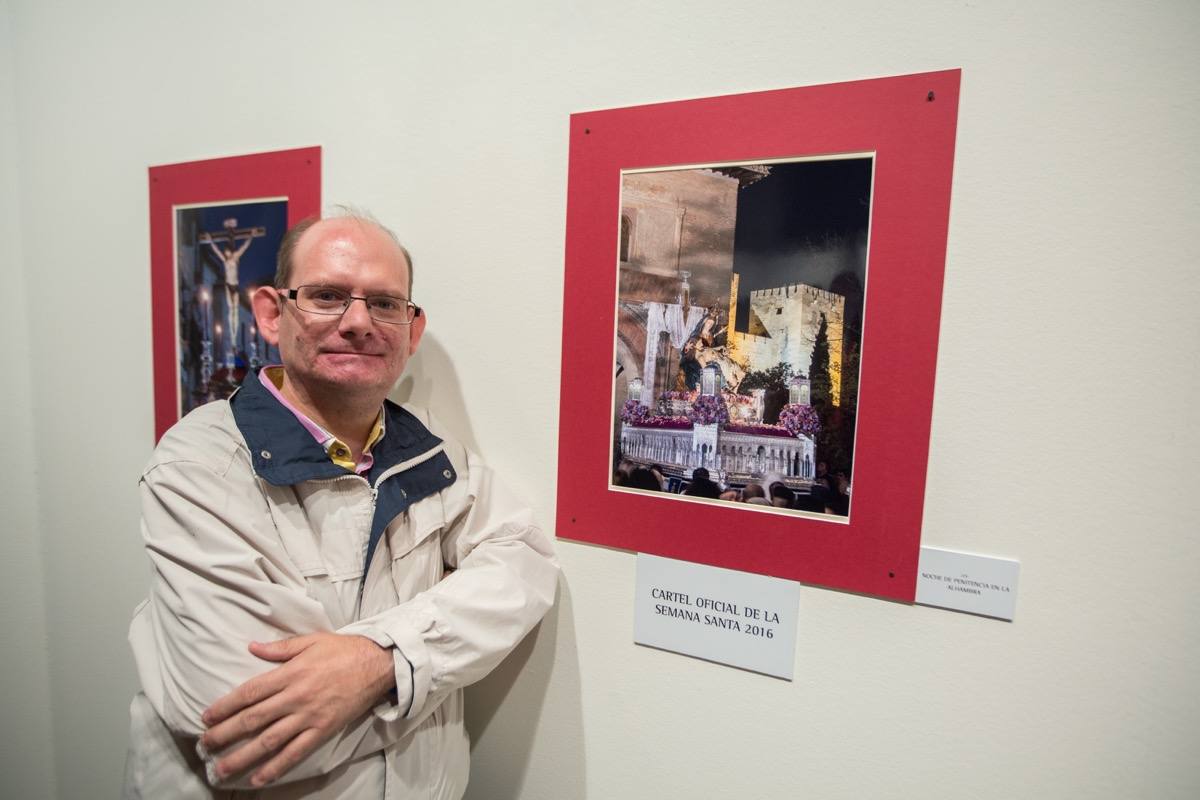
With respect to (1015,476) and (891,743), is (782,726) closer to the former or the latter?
(891,743)

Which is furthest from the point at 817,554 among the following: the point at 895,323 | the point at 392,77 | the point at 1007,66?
the point at 392,77

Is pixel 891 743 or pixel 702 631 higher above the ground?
pixel 702 631

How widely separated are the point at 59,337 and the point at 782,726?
2.19 meters

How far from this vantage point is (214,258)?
1.34 metres

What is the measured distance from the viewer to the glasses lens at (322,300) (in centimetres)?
91

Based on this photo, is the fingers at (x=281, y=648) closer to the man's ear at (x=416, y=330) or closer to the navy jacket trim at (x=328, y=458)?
the navy jacket trim at (x=328, y=458)

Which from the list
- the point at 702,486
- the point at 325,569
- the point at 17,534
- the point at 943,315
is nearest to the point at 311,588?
the point at 325,569

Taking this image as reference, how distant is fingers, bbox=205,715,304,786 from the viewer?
2.31 feet

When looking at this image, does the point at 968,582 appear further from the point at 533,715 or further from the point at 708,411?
the point at 533,715

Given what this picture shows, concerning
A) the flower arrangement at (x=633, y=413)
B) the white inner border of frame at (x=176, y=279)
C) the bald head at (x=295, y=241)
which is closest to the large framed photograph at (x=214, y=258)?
the white inner border of frame at (x=176, y=279)

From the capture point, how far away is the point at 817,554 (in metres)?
0.90

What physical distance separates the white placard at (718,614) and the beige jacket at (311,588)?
8.1 inches

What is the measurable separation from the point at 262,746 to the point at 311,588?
21 cm

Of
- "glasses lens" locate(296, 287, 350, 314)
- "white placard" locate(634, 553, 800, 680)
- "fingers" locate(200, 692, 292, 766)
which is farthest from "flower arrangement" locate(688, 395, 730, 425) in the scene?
"fingers" locate(200, 692, 292, 766)
